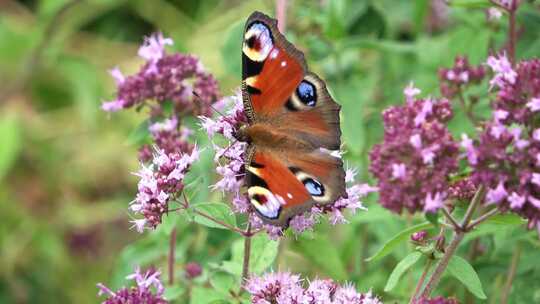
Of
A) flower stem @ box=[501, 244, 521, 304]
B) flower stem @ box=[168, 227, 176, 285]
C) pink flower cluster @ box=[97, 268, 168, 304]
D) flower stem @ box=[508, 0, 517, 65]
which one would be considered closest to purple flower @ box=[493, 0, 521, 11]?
flower stem @ box=[508, 0, 517, 65]

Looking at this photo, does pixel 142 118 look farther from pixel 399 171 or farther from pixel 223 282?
pixel 399 171

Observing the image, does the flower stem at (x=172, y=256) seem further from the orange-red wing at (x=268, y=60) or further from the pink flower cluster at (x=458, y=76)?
the pink flower cluster at (x=458, y=76)

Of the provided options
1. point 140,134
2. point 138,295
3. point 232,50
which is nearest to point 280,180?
point 138,295

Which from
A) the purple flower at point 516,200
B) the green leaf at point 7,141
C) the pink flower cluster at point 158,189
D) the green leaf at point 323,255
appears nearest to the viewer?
the purple flower at point 516,200

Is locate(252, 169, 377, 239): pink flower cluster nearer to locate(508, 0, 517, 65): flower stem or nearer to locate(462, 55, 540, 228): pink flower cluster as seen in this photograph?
locate(462, 55, 540, 228): pink flower cluster

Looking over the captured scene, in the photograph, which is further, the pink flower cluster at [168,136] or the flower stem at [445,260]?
the pink flower cluster at [168,136]

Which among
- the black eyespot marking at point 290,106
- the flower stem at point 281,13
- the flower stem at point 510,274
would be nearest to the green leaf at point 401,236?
the black eyespot marking at point 290,106

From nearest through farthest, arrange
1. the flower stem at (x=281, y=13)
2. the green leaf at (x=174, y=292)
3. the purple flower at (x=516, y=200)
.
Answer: the purple flower at (x=516, y=200) < the green leaf at (x=174, y=292) < the flower stem at (x=281, y=13)

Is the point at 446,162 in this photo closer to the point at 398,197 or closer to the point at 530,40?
the point at 398,197
